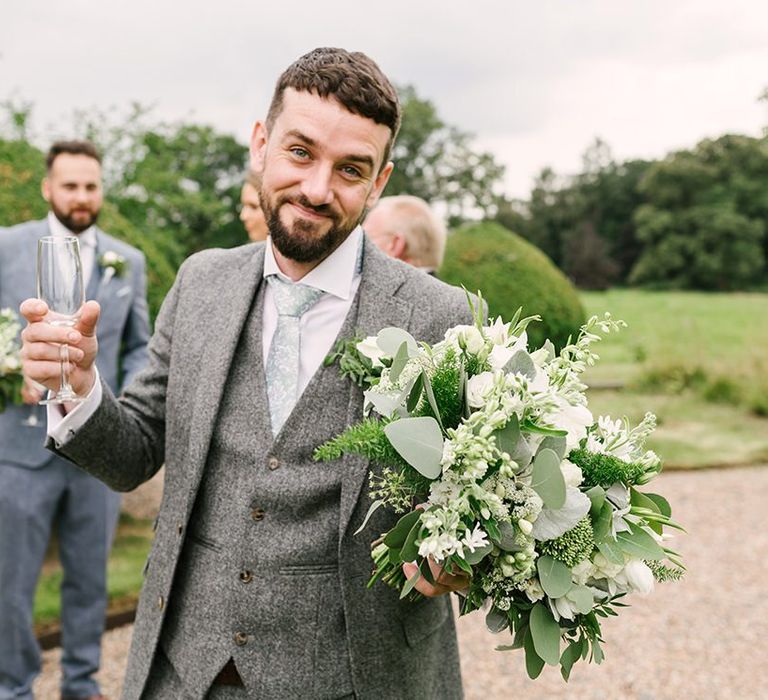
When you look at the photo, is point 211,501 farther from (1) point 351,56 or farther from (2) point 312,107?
(1) point 351,56

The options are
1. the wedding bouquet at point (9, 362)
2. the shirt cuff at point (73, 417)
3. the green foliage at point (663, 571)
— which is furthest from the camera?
the wedding bouquet at point (9, 362)

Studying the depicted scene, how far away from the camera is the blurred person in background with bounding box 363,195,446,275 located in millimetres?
4289

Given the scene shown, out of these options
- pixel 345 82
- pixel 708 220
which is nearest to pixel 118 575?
pixel 345 82

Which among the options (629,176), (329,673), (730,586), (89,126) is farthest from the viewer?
(629,176)

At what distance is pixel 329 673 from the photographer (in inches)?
78.4

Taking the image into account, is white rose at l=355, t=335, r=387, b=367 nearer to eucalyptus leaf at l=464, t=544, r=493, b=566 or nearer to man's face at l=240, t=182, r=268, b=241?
eucalyptus leaf at l=464, t=544, r=493, b=566

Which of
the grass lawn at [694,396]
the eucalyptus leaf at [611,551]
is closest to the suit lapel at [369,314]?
the eucalyptus leaf at [611,551]

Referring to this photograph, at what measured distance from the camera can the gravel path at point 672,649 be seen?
16.5 feet

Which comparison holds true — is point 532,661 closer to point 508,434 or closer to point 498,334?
point 508,434

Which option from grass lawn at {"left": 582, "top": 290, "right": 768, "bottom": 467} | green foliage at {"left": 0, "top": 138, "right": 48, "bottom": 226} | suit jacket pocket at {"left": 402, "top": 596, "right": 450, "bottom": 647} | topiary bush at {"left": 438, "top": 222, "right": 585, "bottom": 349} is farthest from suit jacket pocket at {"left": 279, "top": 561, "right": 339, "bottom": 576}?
topiary bush at {"left": 438, "top": 222, "right": 585, "bottom": 349}

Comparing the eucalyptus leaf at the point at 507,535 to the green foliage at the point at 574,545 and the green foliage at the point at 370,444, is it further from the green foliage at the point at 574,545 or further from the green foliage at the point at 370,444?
the green foliage at the point at 370,444

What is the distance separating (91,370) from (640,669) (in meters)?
4.46

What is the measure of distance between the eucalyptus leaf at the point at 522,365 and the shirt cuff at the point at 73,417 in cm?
103

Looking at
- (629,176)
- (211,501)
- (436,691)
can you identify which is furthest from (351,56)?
(629,176)
